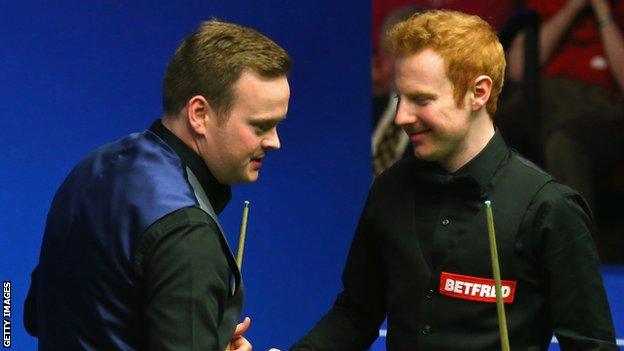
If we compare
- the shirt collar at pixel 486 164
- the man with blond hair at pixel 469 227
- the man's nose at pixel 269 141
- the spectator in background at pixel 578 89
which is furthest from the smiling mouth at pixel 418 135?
the spectator in background at pixel 578 89

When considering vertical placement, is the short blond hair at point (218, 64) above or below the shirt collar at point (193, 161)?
above

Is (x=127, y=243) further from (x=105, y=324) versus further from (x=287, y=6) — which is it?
(x=287, y=6)

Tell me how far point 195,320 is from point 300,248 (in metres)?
2.18

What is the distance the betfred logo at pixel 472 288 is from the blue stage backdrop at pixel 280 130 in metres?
1.68

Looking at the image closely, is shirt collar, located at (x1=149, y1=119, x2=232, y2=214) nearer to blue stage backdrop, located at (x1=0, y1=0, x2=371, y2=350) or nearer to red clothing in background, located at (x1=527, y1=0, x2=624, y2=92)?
blue stage backdrop, located at (x1=0, y1=0, x2=371, y2=350)

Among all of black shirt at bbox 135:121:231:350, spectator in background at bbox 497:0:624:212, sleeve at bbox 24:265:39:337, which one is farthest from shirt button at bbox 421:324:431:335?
spectator in background at bbox 497:0:624:212

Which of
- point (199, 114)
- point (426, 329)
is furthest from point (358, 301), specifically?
point (199, 114)

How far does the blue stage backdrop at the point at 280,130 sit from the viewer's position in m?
3.43

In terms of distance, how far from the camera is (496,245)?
205cm

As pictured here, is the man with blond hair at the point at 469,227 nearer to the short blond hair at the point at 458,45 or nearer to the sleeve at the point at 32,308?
the short blond hair at the point at 458,45

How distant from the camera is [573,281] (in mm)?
1982

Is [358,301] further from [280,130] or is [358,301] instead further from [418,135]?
[280,130]

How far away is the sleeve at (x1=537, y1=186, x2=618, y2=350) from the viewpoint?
198cm

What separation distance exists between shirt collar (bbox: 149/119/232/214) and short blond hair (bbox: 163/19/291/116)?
0.12 ft
